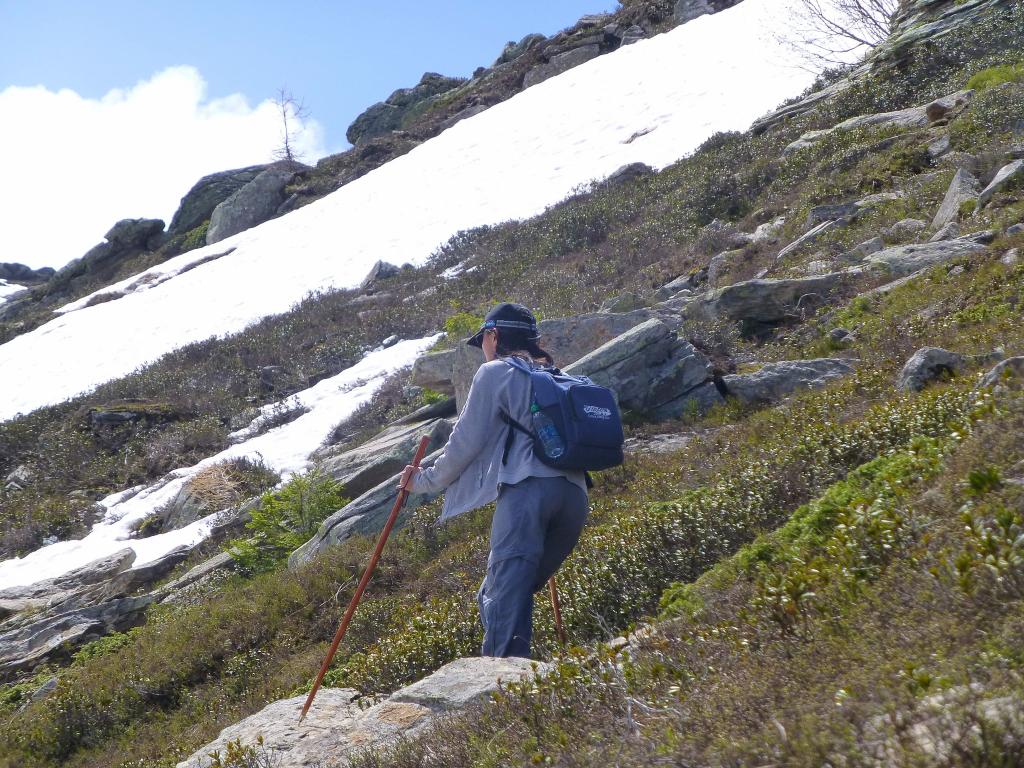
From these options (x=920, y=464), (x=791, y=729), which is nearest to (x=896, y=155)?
(x=920, y=464)

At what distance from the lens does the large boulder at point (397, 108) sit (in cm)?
5116

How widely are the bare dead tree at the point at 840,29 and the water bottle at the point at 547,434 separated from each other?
26398 mm

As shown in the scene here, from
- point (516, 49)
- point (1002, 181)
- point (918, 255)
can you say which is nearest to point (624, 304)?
point (918, 255)

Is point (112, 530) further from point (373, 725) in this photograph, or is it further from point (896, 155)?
point (896, 155)

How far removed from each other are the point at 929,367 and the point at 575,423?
3.72 meters

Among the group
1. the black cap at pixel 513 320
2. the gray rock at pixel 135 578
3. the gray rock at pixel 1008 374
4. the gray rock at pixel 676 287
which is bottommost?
the gray rock at pixel 135 578

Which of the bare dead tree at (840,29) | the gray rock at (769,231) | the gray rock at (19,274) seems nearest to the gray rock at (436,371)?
the gray rock at (769,231)

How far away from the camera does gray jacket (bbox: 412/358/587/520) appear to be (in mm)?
4285

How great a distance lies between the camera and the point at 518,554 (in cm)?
418

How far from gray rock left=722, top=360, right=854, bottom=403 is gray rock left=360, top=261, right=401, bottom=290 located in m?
17.8

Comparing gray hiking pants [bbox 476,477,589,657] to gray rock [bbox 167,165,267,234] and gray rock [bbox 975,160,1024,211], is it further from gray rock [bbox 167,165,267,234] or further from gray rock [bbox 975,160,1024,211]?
gray rock [bbox 167,165,267,234]

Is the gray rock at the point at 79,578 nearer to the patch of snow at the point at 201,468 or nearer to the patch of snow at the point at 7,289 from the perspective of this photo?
the patch of snow at the point at 201,468

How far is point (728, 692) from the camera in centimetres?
253

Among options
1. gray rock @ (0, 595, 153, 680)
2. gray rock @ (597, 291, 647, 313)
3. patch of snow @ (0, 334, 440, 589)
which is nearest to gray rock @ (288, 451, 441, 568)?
gray rock @ (0, 595, 153, 680)
